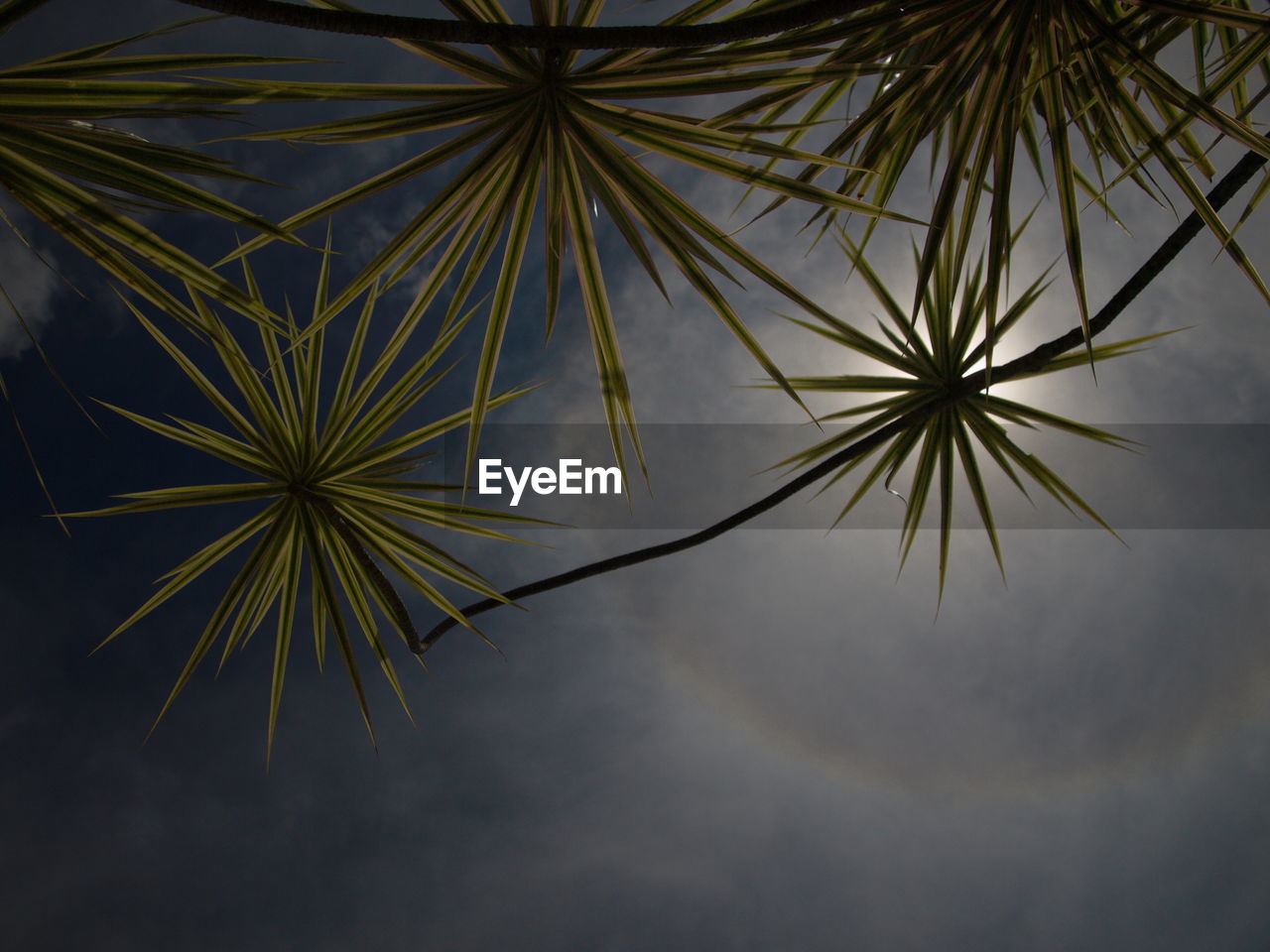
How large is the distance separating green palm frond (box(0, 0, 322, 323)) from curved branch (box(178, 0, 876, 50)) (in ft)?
1.44

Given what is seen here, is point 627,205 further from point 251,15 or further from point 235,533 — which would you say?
point 235,533

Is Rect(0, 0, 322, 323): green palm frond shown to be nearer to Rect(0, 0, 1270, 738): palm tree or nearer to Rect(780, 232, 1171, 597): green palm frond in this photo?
Rect(0, 0, 1270, 738): palm tree

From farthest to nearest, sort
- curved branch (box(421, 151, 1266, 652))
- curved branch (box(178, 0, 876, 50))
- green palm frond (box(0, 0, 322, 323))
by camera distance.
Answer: curved branch (box(421, 151, 1266, 652)) → green palm frond (box(0, 0, 322, 323)) → curved branch (box(178, 0, 876, 50))

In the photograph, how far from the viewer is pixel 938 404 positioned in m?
2.59

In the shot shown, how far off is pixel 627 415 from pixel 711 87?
79cm

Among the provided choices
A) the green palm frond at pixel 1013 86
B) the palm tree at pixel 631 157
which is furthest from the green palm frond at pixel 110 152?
the green palm frond at pixel 1013 86

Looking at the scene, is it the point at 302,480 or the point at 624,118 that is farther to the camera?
the point at 302,480

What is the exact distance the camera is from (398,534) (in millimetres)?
2580

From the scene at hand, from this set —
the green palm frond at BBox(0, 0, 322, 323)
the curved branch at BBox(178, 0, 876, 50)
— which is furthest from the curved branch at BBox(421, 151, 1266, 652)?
the green palm frond at BBox(0, 0, 322, 323)

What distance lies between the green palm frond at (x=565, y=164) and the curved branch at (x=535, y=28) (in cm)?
44

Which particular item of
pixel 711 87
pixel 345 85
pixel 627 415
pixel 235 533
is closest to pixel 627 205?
pixel 711 87

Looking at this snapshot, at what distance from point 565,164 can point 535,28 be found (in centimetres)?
64

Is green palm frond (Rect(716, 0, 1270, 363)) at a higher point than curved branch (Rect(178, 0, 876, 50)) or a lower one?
higher

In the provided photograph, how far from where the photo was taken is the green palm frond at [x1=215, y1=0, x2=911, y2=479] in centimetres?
161
